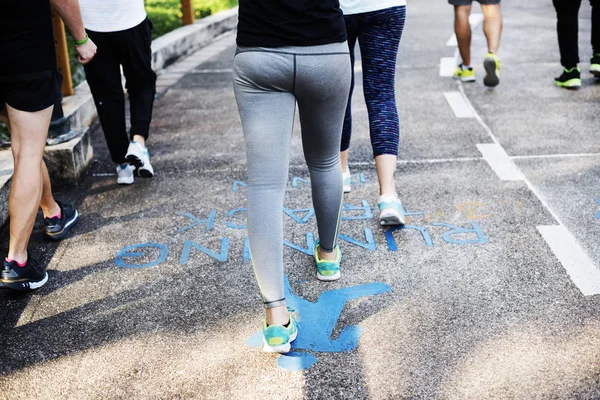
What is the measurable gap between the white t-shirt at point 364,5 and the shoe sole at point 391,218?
1.08 meters

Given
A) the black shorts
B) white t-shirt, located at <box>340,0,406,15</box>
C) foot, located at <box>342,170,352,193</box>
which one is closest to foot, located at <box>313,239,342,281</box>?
foot, located at <box>342,170,352,193</box>

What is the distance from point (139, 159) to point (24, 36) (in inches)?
59.8

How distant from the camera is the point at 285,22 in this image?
7.69 feet

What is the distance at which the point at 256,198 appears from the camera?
99.6 inches

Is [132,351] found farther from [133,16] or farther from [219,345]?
[133,16]

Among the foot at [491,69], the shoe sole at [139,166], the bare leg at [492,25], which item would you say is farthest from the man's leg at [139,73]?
the bare leg at [492,25]

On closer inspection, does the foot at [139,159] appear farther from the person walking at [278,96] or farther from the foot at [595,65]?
the foot at [595,65]

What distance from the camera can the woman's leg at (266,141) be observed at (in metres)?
2.41

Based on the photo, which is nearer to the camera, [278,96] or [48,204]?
[278,96]

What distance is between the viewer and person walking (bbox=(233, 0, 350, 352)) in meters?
2.37

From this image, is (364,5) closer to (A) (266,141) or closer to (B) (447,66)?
(A) (266,141)

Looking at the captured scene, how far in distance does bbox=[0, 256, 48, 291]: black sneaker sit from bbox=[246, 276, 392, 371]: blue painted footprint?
1184 mm

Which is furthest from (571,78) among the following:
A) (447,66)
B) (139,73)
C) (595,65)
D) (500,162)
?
(139,73)

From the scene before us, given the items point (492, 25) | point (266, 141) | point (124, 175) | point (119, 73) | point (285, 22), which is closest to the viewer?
point (285, 22)
